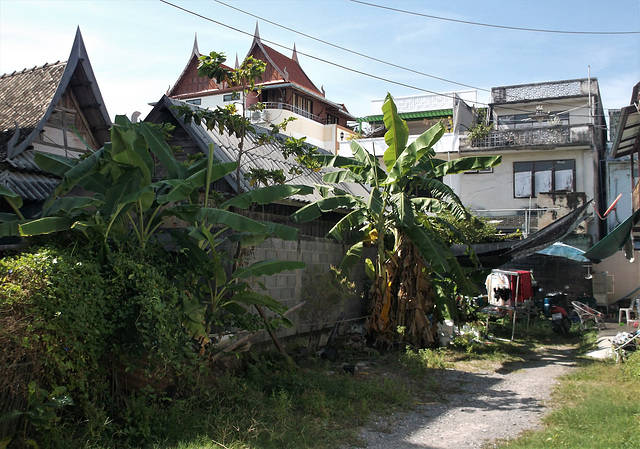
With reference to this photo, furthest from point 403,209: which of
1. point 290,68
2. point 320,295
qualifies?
point 290,68

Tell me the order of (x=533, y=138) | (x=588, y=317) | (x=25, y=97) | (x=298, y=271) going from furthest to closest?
(x=533, y=138) < (x=588, y=317) < (x=25, y=97) < (x=298, y=271)

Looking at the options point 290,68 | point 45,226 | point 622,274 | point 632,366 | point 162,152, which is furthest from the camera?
point 290,68

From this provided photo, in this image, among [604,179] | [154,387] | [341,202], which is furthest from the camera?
[604,179]

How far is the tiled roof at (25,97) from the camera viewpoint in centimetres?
1141

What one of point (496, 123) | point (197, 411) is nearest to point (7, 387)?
point (197, 411)

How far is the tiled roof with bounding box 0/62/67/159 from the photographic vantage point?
11406 millimetres

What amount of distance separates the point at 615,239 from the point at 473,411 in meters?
6.61

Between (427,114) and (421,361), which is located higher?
(427,114)

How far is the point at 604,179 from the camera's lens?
23.8 m

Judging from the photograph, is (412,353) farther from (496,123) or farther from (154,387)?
(496,123)

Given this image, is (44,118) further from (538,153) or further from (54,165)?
(538,153)

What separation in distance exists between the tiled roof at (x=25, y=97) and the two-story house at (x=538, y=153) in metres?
15.3

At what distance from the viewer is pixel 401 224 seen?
34.9 feet

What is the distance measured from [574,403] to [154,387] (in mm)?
5477
